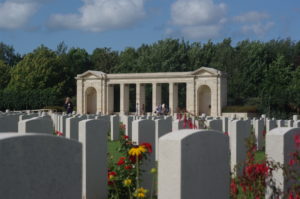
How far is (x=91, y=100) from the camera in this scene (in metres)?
53.0

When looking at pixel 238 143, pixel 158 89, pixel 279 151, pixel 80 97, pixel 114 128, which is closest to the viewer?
pixel 279 151

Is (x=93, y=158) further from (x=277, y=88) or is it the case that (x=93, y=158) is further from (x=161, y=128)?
(x=277, y=88)

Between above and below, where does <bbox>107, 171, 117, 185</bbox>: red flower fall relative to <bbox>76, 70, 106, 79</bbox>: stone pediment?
below

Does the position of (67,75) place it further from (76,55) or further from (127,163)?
(127,163)

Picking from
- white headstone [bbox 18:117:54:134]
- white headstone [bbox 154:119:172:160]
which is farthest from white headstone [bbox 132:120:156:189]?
white headstone [bbox 18:117:54:134]

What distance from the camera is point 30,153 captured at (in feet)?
10.3

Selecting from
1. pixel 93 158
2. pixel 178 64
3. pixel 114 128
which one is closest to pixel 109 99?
pixel 178 64

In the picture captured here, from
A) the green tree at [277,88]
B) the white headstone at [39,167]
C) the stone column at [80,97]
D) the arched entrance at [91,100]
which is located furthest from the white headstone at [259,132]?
the arched entrance at [91,100]

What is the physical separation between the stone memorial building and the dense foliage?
5218 mm

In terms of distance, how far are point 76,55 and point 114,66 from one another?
19.1 ft

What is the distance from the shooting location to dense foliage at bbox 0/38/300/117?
2176 inches

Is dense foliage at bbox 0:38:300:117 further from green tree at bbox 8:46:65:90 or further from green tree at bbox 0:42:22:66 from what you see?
green tree at bbox 0:42:22:66

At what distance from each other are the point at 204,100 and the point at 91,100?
12.1 metres

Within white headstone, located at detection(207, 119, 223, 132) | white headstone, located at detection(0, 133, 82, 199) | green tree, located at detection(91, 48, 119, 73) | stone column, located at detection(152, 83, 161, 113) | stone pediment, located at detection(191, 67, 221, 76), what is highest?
green tree, located at detection(91, 48, 119, 73)
